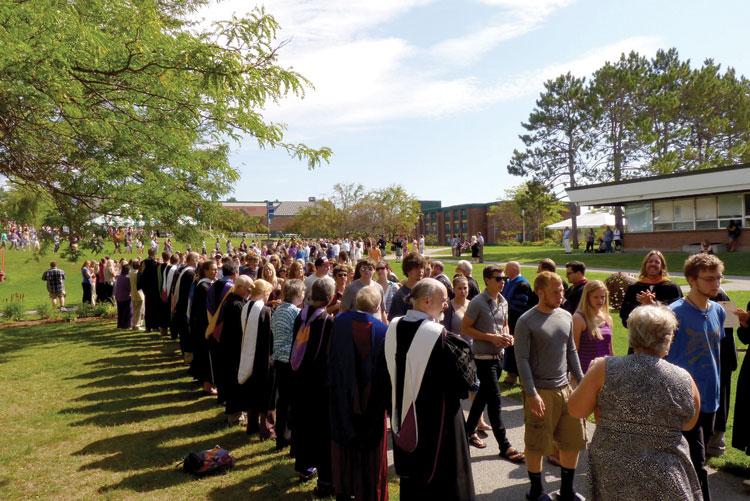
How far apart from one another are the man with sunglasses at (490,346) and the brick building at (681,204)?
25.4 metres

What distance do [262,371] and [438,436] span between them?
9.76 ft

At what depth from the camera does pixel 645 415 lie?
2771mm

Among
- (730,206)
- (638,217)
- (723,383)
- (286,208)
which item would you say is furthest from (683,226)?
(286,208)

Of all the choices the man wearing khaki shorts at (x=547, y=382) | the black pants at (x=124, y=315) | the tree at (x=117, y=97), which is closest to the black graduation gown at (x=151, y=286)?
the black pants at (x=124, y=315)

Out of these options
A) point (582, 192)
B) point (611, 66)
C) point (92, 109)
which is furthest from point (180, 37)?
Result: point (611, 66)

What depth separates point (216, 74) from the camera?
18.2 feet

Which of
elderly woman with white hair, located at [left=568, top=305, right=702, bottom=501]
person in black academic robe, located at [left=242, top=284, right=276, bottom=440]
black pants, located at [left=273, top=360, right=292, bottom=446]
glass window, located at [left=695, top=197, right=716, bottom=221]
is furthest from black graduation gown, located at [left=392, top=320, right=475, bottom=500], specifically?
glass window, located at [left=695, top=197, right=716, bottom=221]

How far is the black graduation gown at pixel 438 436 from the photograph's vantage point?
3564mm

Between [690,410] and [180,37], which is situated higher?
[180,37]

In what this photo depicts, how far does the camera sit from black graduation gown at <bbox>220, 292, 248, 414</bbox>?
6.48m

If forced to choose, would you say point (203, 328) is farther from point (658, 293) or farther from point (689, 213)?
point (689, 213)

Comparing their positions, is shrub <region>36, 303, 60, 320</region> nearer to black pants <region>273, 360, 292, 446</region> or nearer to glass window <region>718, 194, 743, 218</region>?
black pants <region>273, 360, 292, 446</region>

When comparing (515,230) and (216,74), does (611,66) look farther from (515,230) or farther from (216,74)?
(216,74)

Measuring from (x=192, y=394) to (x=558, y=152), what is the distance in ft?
154
